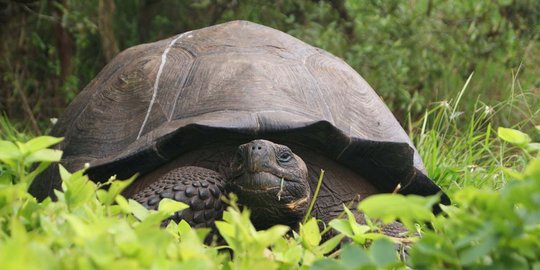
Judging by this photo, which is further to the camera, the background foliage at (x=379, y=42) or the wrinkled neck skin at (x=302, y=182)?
the background foliage at (x=379, y=42)

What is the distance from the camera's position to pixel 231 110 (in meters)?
3.17

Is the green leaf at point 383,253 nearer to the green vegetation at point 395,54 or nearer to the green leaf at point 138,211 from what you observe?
the green leaf at point 138,211

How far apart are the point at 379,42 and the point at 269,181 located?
385 centimetres

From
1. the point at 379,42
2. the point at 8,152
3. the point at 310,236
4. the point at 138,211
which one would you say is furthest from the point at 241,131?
the point at 379,42

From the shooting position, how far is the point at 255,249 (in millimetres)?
1393

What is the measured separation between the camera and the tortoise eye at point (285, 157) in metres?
2.96

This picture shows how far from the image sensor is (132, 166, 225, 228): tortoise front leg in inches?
115

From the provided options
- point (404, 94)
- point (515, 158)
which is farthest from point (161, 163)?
point (404, 94)

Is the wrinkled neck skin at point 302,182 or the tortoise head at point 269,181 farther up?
the tortoise head at point 269,181

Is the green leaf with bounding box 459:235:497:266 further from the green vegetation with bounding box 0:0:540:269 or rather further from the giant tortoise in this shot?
the green vegetation with bounding box 0:0:540:269

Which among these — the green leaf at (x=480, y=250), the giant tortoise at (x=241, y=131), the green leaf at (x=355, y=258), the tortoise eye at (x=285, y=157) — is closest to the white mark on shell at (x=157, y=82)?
the giant tortoise at (x=241, y=131)

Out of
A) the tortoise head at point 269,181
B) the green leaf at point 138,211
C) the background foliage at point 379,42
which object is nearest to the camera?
the green leaf at point 138,211

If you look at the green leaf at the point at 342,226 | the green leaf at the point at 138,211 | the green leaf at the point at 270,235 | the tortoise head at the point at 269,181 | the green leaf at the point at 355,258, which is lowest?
the tortoise head at the point at 269,181

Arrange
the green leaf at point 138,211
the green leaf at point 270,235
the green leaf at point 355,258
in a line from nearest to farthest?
the green leaf at point 355,258
the green leaf at point 270,235
the green leaf at point 138,211
